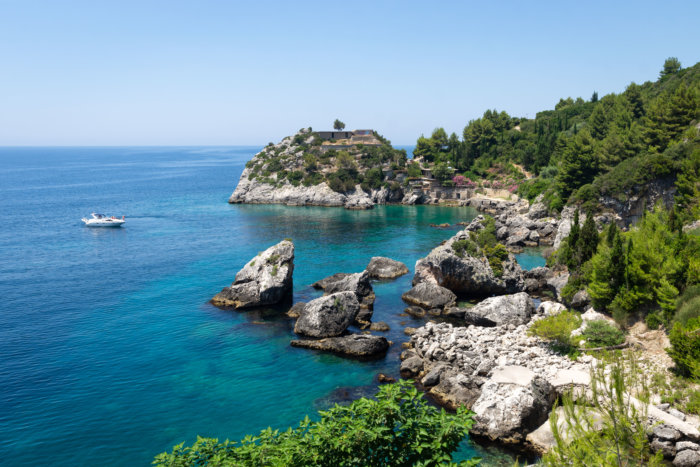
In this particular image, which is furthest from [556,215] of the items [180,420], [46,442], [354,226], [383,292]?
[46,442]

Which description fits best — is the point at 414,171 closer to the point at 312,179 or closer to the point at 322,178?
the point at 322,178

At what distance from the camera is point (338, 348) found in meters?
38.2

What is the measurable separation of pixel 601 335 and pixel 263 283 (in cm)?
3233

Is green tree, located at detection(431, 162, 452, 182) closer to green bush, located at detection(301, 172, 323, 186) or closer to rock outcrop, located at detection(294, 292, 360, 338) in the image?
green bush, located at detection(301, 172, 323, 186)

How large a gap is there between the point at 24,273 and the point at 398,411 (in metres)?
63.2

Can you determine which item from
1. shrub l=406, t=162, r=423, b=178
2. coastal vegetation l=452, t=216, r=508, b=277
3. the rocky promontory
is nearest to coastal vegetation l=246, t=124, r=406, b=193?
shrub l=406, t=162, r=423, b=178

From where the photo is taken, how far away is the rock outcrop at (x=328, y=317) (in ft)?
134

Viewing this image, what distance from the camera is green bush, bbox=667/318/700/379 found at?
26.0m

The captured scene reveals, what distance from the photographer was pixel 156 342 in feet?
133

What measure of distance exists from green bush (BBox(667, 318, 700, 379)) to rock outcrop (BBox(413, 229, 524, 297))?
2310 centimetres

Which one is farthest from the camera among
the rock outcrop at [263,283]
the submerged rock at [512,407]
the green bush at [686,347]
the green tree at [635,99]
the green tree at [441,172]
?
the green tree at [441,172]

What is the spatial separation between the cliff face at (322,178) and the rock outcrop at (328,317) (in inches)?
3007

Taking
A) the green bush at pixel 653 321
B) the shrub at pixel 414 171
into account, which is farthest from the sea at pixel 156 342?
the shrub at pixel 414 171

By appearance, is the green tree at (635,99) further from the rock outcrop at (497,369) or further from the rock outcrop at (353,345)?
the rock outcrop at (353,345)
